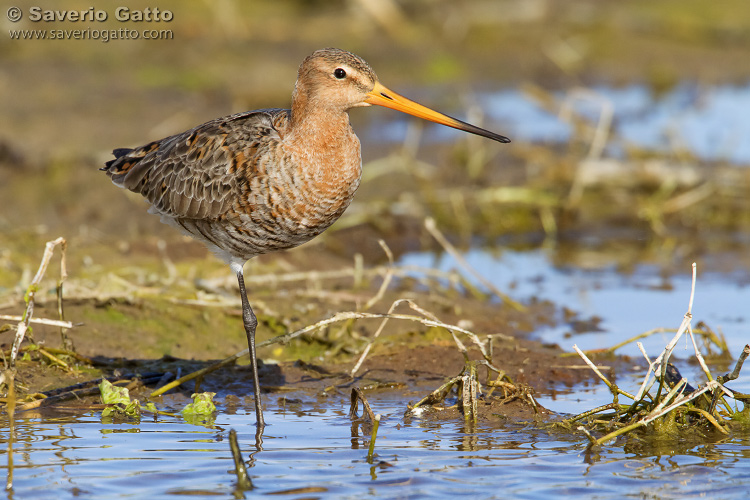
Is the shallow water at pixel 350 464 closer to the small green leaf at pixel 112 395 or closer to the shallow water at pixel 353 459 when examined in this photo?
the shallow water at pixel 353 459

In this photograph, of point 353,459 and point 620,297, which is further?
point 620,297

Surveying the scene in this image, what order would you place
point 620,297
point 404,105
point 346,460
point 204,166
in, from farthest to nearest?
point 620,297, point 204,166, point 404,105, point 346,460

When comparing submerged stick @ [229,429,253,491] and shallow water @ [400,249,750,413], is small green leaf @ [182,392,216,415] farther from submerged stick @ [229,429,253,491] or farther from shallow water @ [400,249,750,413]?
shallow water @ [400,249,750,413]

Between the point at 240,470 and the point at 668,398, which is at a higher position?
the point at 668,398

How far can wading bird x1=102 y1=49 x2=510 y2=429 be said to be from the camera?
588 cm

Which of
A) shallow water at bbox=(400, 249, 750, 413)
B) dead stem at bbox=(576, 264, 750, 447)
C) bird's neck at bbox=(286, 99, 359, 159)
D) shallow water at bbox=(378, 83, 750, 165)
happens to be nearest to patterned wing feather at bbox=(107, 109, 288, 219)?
bird's neck at bbox=(286, 99, 359, 159)

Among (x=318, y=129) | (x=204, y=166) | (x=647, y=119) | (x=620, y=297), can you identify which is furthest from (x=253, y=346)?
(x=647, y=119)

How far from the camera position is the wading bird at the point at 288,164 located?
588 centimetres

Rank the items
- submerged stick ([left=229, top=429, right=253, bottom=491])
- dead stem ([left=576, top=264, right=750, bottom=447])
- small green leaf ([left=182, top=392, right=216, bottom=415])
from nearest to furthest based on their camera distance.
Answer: submerged stick ([left=229, top=429, right=253, bottom=491]), dead stem ([left=576, top=264, right=750, bottom=447]), small green leaf ([left=182, top=392, right=216, bottom=415])

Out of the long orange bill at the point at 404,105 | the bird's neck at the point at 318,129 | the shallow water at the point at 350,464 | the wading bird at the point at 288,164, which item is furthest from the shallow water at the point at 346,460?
the long orange bill at the point at 404,105

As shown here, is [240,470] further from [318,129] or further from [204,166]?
[204,166]

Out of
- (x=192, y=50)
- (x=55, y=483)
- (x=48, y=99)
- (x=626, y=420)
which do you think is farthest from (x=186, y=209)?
(x=192, y=50)

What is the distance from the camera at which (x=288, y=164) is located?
5891 millimetres

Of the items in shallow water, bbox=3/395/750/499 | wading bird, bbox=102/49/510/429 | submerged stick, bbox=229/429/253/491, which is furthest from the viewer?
wading bird, bbox=102/49/510/429
